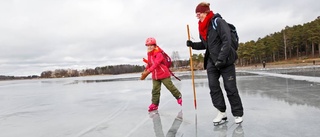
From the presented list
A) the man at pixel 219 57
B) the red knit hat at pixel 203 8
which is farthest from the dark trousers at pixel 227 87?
the red knit hat at pixel 203 8

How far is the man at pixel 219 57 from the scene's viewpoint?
3.74 m

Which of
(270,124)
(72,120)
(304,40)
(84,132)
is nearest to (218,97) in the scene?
(270,124)

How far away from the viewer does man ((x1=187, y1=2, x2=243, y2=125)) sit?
3.74 m

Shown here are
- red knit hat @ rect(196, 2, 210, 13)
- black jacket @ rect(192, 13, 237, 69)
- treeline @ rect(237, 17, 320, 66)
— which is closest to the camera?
black jacket @ rect(192, 13, 237, 69)

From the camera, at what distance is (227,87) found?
13.0 ft

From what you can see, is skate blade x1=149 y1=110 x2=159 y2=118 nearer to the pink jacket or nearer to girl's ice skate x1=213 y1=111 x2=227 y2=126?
the pink jacket

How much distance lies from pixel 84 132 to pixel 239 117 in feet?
7.79

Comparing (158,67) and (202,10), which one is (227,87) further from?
(158,67)

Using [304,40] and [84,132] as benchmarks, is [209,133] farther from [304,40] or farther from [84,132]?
[304,40]

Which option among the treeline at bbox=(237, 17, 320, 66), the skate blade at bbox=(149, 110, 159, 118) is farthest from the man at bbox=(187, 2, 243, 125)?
the treeline at bbox=(237, 17, 320, 66)

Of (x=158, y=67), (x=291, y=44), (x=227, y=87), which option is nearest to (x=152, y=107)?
(x=158, y=67)

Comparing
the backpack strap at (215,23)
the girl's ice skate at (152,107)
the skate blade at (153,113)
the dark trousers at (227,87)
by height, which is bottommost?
the skate blade at (153,113)

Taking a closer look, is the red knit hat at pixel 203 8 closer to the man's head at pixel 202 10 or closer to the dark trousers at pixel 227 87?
the man's head at pixel 202 10

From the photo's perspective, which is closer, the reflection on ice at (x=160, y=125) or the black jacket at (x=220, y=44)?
the reflection on ice at (x=160, y=125)
